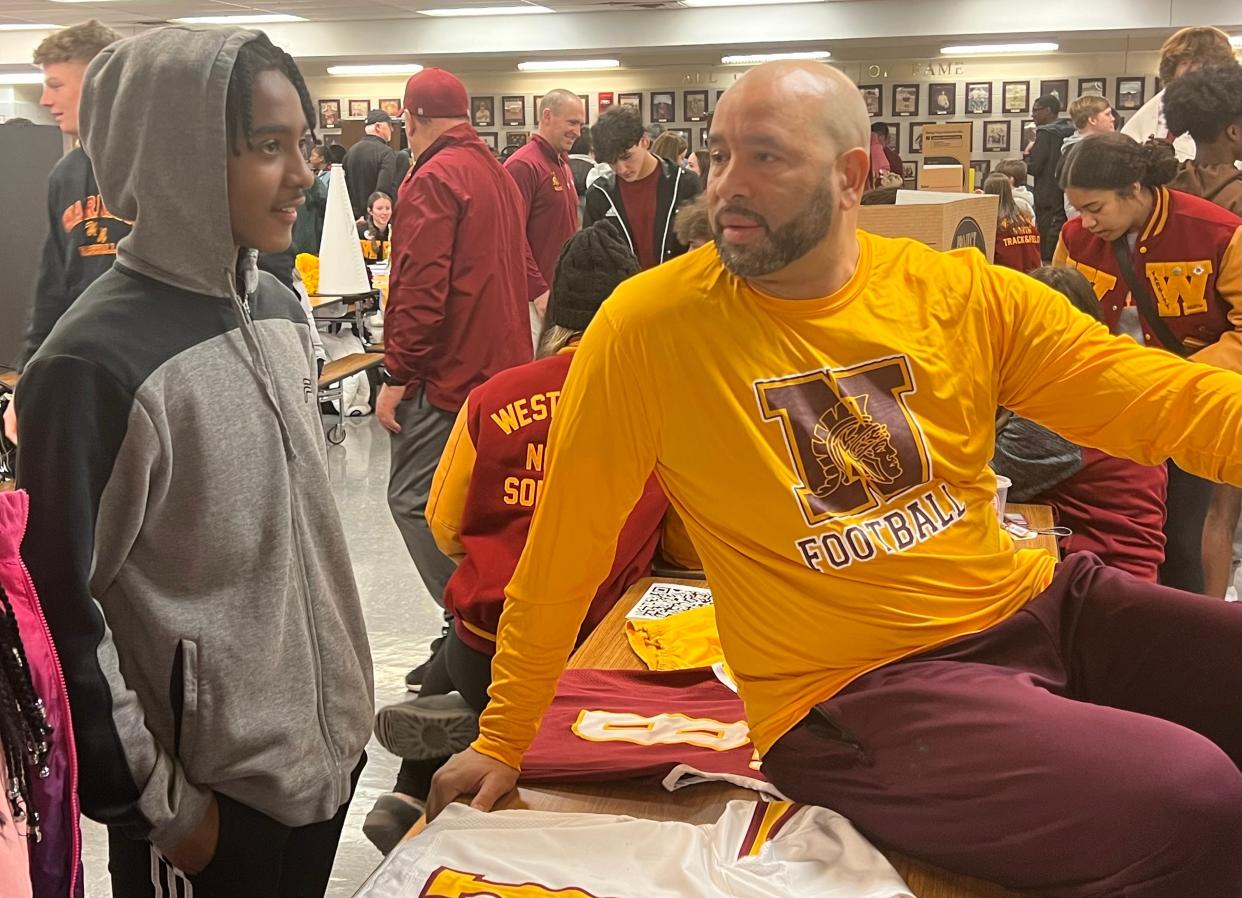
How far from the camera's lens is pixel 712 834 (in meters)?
1.41

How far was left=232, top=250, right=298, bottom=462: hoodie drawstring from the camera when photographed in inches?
55.3

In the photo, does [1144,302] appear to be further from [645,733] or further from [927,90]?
[927,90]

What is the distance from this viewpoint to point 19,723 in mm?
1037

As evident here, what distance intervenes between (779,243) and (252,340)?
648 mm

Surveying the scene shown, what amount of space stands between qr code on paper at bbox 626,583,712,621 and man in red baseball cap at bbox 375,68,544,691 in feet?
4.20

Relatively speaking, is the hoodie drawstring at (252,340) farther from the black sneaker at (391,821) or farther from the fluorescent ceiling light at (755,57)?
the fluorescent ceiling light at (755,57)

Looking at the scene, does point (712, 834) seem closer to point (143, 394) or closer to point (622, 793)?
point (622, 793)

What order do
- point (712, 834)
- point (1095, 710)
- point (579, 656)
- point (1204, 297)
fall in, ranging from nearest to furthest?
point (1095, 710), point (712, 834), point (579, 656), point (1204, 297)

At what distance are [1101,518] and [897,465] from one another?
1365mm

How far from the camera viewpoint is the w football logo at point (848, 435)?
1.45m

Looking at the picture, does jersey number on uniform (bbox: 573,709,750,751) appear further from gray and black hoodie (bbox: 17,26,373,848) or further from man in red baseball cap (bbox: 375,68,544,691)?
man in red baseball cap (bbox: 375,68,544,691)

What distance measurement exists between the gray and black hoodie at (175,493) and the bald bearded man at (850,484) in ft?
0.94

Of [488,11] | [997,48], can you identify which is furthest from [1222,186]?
[997,48]

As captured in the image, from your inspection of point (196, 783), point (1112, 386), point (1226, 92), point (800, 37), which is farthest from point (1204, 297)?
point (800, 37)
